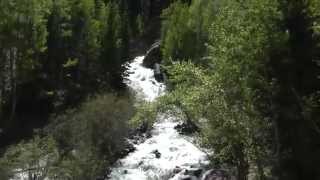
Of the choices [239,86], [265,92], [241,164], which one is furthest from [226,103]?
[241,164]

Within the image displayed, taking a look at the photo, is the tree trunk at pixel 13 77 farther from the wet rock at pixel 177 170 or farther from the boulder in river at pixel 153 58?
the boulder in river at pixel 153 58

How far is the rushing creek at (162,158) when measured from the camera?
46.4 meters

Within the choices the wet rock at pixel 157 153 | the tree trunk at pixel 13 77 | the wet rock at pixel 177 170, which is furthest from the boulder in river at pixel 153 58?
the wet rock at pixel 177 170

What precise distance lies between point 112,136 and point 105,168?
2.48 meters

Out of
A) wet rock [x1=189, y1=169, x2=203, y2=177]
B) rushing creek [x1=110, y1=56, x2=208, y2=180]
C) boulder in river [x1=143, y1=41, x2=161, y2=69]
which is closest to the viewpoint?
wet rock [x1=189, y1=169, x2=203, y2=177]

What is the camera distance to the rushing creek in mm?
46416

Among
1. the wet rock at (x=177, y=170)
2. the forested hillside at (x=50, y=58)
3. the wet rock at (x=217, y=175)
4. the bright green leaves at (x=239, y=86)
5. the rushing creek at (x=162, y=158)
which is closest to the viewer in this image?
the bright green leaves at (x=239, y=86)

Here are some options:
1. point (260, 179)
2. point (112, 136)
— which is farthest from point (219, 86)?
point (112, 136)

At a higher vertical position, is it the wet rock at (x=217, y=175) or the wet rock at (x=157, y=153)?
the wet rock at (x=217, y=175)

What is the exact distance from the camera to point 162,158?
52.1m

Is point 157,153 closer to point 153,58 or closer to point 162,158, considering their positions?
point 162,158

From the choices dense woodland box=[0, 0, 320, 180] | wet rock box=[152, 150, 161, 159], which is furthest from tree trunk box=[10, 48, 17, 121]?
wet rock box=[152, 150, 161, 159]

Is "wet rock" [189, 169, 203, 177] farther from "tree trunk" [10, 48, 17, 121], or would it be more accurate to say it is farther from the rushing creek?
"tree trunk" [10, 48, 17, 121]

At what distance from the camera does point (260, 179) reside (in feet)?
94.9
